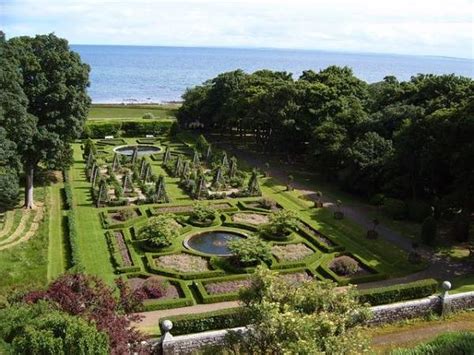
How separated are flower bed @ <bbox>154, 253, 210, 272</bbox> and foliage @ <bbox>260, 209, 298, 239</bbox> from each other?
5.40m

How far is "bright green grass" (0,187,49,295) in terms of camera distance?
83.5 ft

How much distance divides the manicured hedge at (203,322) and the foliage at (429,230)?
16999mm

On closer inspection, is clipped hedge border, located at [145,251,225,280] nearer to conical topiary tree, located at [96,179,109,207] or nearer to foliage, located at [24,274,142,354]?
foliage, located at [24,274,142,354]

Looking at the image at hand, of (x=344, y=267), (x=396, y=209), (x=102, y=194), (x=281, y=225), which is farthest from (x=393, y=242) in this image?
(x=102, y=194)

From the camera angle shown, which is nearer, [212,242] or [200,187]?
[212,242]

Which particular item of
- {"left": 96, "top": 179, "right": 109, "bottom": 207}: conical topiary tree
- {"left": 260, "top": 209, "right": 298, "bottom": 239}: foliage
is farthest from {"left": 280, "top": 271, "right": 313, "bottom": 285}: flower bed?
{"left": 96, "top": 179, "right": 109, "bottom": 207}: conical topiary tree

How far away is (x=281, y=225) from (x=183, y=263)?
23.6 feet

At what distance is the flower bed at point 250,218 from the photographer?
3619cm

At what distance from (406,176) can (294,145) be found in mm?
16662

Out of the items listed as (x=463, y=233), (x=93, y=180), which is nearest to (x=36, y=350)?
(x=463, y=233)

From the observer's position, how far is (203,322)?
20.9m

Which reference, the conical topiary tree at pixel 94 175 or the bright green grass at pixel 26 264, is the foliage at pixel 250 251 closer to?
the bright green grass at pixel 26 264

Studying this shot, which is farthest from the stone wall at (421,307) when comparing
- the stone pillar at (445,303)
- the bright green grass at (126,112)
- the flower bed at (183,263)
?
the bright green grass at (126,112)

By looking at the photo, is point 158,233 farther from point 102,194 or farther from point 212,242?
point 102,194
